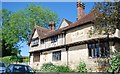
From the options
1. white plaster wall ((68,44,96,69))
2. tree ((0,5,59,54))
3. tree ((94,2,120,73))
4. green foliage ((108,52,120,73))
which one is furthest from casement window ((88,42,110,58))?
tree ((0,5,59,54))

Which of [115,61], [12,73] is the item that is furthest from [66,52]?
[12,73]

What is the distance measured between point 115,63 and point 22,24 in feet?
113

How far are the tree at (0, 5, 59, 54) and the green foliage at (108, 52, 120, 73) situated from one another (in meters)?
32.6

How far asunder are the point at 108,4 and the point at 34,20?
35.3 meters

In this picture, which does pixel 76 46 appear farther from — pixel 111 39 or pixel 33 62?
pixel 33 62

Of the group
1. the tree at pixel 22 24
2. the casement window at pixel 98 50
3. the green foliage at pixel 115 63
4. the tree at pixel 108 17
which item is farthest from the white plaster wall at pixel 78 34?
the tree at pixel 22 24

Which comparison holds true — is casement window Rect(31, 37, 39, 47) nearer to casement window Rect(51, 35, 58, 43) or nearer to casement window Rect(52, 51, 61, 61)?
casement window Rect(51, 35, 58, 43)

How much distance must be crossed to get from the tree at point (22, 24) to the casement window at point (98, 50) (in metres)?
28.2

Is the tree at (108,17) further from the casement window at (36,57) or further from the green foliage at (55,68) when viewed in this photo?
the casement window at (36,57)

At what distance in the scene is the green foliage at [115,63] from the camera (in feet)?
66.3

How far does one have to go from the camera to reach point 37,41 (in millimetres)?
36844

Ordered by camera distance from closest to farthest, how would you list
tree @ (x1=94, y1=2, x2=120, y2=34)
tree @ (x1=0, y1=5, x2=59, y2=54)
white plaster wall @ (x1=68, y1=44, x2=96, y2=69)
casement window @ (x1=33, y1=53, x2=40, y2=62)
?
tree @ (x1=94, y1=2, x2=120, y2=34) < white plaster wall @ (x1=68, y1=44, x2=96, y2=69) < casement window @ (x1=33, y1=53, x2=40, y2=62) < tree @ (x1=0, y1=5, x2=59, y2=54)

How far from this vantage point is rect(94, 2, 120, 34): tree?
56.9 feet

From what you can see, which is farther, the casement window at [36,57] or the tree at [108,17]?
the casement window at [36,57]
